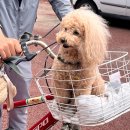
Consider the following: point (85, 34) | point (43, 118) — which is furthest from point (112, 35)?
point (85, 34)

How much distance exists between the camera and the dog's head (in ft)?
6.77

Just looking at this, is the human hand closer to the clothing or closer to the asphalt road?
the clothing

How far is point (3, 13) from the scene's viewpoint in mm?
2613

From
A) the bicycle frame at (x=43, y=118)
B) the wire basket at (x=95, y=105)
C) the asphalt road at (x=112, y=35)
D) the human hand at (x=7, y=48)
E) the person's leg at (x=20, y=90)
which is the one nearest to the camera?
the human hand at (x=7, y=48)

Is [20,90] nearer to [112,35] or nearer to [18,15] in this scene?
[18,15]

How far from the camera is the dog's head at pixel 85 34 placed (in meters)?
2.06

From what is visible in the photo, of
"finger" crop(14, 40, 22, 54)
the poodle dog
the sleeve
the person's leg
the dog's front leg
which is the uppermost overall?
"finger" crop(14, 40, 22, 54)

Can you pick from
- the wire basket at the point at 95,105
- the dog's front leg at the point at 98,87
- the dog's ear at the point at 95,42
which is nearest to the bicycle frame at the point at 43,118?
the wire basket at the point at 95,105

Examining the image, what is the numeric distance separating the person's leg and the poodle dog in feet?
1.92

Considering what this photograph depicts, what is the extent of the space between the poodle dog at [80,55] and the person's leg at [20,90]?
1.92ft

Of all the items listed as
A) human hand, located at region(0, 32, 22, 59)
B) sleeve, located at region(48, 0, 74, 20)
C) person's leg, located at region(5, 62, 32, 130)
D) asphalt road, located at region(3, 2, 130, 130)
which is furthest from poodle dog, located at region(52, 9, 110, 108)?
asphalt road, located at region(3, 2, 130, 130)

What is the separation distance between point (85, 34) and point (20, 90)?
1007mm

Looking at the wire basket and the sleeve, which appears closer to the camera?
the wire basket

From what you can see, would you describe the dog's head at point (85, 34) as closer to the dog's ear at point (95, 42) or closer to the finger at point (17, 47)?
the dog's ear at point (95, 42)
